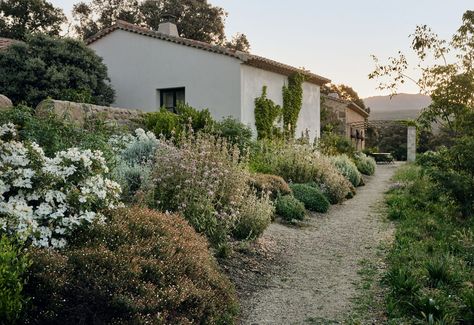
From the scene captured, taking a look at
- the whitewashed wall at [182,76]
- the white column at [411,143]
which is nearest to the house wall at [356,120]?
the white column at [411,143]

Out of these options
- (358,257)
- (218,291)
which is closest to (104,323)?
(218,291)

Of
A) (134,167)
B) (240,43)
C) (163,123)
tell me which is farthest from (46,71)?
(240,43)

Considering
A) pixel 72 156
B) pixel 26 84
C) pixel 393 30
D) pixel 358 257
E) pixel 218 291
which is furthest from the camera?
pixel 26 84

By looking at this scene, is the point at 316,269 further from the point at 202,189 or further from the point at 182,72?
the point at 182,72

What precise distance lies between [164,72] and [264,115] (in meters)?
4.08

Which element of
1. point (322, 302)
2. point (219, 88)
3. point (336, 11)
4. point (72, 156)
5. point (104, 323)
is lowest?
point (322, 302)

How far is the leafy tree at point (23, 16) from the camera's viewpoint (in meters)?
25.7

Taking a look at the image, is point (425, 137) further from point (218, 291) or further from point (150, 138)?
point (218, 291)

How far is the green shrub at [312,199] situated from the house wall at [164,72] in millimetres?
6707

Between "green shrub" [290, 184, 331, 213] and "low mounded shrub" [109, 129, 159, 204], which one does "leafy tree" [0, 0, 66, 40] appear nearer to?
"low mounded shrub" [109, 129, 159, 204]

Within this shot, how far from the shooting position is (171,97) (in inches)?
722

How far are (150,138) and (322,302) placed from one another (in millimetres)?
6219

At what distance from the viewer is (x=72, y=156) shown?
→ 4.34 metres

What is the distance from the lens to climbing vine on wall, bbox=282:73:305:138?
63.2ft
